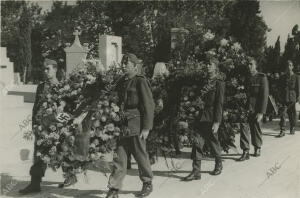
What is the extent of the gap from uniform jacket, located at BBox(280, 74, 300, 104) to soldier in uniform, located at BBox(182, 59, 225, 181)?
5.76m

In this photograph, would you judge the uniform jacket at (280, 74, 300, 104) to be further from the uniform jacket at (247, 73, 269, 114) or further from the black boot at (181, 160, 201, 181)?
the black boot at (181, 160, 201, 181)

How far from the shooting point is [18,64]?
1718 inches

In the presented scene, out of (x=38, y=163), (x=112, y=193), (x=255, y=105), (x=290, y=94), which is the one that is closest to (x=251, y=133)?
(x=255, y=105)

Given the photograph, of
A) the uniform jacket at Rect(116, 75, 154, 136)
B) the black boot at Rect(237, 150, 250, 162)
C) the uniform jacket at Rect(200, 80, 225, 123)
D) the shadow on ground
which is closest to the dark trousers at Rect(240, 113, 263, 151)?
the black boot at Rect(237, 150, 250, 162)

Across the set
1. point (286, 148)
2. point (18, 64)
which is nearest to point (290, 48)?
point (286, 148)

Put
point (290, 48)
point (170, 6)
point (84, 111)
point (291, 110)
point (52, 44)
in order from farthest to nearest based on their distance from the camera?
point (52, 44)
point (170, 6)
point (290, 48)
point (291, 110)
point (84, 111)

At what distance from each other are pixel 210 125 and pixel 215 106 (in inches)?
12.8

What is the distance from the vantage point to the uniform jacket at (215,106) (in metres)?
7.59

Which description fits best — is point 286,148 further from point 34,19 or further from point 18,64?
point 34,19

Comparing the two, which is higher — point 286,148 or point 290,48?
point 290,48

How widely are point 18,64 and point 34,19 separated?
18.2 metres

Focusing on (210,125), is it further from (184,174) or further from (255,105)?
(255,105)

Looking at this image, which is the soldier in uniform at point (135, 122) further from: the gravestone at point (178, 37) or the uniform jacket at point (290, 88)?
the uniform jacket at point (290, 88)

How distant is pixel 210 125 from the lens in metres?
7.75
